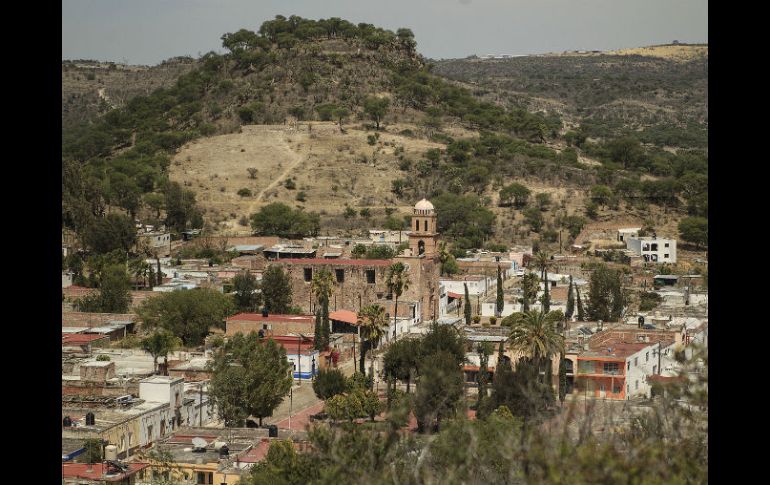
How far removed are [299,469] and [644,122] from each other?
114862 mm

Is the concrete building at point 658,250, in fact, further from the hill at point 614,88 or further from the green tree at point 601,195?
the hill at point 614,88

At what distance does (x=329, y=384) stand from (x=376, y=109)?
5156 centimetres

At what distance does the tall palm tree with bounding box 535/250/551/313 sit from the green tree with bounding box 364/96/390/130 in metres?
26.7

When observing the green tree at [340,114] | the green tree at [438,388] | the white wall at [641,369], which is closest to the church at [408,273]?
the white wall at [641,369]

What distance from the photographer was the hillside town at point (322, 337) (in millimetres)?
24188

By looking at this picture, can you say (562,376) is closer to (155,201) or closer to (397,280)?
(397,280)

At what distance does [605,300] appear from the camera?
40.1m

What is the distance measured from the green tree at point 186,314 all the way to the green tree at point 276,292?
2.23 meters

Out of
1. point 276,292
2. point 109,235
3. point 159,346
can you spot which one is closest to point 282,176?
point 109,235

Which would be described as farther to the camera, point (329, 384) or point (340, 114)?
point (340, 114)

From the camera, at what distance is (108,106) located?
11856 cm

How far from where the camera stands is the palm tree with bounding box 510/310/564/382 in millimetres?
28828

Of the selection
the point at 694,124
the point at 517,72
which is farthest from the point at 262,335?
the point at 517,72
